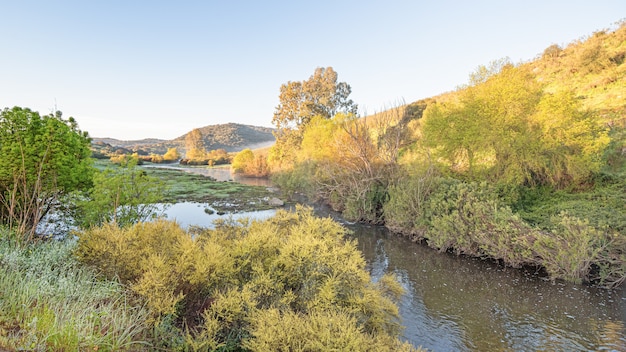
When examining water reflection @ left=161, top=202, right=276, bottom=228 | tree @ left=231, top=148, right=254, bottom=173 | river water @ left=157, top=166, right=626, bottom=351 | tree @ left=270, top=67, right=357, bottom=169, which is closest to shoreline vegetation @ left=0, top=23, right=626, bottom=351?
river water @ left=157, top=166, right=626, bottom=351

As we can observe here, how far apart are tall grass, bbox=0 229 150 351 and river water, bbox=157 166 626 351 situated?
248 inches

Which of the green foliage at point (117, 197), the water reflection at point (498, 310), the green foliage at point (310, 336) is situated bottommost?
the water reflection at point (498, 310)

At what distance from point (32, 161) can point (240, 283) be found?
25.6 feet

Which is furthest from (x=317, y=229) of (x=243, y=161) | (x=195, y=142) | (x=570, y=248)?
(x=195, y=142)

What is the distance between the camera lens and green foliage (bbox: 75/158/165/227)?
10469 mm

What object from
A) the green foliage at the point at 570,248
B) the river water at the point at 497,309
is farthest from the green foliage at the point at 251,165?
the green foliage at the point at 570,248

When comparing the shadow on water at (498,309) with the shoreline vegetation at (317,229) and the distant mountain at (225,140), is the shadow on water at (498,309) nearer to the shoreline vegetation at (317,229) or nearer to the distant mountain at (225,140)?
the shoreline vegetation at (317,229)

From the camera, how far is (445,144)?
18.7 meters

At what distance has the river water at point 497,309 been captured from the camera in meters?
7.38

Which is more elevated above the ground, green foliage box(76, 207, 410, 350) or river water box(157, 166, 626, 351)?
green foliage box(76, 207, 410, 350)

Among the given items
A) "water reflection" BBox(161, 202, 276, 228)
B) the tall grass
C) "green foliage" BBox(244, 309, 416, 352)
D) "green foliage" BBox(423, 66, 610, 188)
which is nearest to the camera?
the tall grass

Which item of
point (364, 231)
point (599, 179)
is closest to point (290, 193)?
point (364, 231)

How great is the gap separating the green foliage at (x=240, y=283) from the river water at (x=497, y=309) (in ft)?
8.41

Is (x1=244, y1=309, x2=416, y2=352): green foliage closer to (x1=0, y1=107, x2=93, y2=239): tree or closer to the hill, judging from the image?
(x1=0, y1=107, x2=93, y2=239): tree
